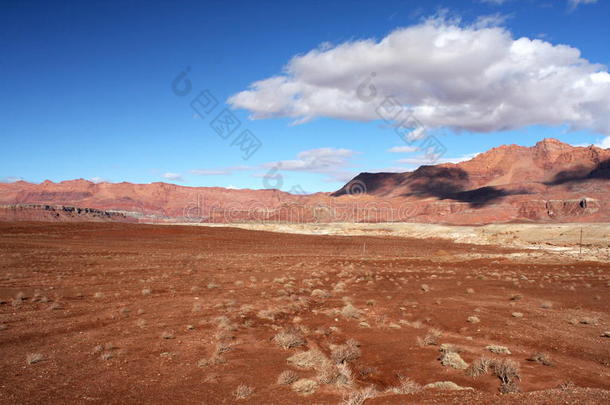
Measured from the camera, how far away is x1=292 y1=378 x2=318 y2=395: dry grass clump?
7383 mm

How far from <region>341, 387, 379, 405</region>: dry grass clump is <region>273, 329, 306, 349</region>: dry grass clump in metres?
3.21

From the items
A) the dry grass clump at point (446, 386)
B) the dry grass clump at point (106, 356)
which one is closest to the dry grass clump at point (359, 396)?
the dry grass clump at point (446, 386)

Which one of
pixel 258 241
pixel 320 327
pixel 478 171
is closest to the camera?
pixel 320 327

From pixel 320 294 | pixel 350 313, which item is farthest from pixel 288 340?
pixel 320 294

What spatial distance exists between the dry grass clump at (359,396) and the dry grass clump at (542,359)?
4350 millimetres

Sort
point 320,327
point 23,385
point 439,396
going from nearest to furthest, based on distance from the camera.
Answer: point 439,396
point 23,385
point 320,327

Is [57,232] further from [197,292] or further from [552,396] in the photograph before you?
[552,396]

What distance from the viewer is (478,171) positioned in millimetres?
181625

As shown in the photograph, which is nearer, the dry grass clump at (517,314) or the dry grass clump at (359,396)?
the dry grass clump at (359,396)

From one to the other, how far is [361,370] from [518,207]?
11878 centimetres

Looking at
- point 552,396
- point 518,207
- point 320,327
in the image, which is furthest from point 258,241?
point 518,207

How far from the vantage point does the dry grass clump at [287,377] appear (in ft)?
25.6

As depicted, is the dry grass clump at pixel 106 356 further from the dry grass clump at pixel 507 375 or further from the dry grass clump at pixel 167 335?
the dry grass clump at pixel 507 375

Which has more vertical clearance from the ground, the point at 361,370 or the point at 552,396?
the point at 552,396
